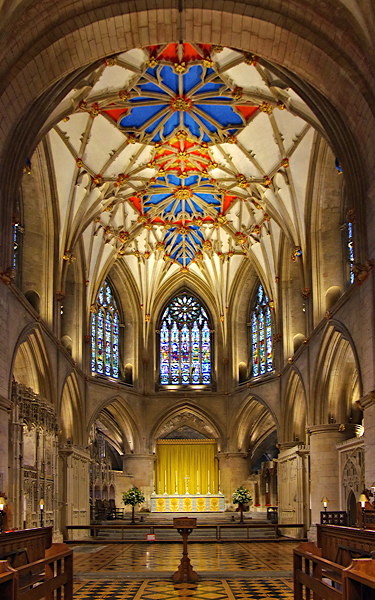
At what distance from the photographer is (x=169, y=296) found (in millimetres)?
38719

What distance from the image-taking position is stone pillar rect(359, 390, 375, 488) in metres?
16.5

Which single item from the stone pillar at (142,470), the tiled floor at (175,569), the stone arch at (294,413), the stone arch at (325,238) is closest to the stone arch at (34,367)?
the tiled floor at (175,569)

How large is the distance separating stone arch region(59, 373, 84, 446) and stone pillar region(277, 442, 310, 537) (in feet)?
27.3

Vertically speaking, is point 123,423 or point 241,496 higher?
point 123,423

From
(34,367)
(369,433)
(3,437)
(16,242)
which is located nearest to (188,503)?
(34,367)

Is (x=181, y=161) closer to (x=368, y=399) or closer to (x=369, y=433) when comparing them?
(x=368, y=399)

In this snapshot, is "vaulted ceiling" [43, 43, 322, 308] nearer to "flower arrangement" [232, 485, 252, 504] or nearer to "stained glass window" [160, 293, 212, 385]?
"stained glass window" [160, 293, 212, 385]

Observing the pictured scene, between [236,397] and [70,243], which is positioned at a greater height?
[70,243]

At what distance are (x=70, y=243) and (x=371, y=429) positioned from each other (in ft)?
44.6

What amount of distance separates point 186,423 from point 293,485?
10496 millimetres

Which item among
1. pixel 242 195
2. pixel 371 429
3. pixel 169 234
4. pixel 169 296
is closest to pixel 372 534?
pixel 371 429

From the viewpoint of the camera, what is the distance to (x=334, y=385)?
24.4 m

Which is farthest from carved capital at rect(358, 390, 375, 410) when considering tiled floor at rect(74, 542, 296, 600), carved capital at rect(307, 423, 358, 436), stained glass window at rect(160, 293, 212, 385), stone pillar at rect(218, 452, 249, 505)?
stained glass window at rect(160, 293, 212, 385)

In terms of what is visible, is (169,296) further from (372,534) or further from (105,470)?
(372,534)
